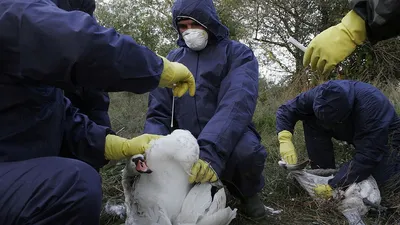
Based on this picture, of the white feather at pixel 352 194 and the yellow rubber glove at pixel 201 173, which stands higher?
the yellow rubber glove at pixel 201 173

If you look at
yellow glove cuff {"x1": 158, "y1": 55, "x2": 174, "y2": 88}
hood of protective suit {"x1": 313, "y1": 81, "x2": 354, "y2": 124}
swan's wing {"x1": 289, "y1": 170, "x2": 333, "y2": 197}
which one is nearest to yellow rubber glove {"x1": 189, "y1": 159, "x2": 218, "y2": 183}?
yellow glove cuff {"x1": 158, "y1": 55, "x2": 174, "y2": 88}

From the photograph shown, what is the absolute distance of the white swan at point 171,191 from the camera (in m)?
2.00

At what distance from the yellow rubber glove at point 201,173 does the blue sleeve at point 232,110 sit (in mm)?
127

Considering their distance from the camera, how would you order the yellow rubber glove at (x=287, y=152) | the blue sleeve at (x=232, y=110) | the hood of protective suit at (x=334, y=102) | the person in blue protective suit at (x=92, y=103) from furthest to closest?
the yellow rubber glove at (x=287, y=152), the hood of protective suit at (x=334, y=102), the person in blue protective suit at (x=92, y=103), the blue sleeve at (x=232, y=110)

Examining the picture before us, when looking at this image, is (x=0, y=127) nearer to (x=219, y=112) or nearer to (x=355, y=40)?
(x=219, y=112)

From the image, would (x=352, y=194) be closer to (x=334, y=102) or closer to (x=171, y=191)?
(x=334, y=102)

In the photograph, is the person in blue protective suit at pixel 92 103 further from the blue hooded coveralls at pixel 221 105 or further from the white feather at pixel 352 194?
the white feather at pixel 352 194

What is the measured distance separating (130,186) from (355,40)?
1.29m

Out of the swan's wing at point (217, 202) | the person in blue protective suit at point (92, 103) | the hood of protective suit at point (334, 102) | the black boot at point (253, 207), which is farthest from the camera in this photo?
the hood of protective suit at point (334, 102)

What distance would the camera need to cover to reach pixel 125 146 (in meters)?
2.11

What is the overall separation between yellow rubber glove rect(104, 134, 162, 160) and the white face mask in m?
0.87

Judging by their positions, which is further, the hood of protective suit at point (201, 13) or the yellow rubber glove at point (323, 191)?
the yellow rubber glove at point (323, 191)

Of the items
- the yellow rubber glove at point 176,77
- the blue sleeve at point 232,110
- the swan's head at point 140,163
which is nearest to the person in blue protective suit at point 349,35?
the blue sleeve at point 232,110

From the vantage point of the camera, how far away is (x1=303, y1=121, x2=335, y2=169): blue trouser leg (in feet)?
11.5
